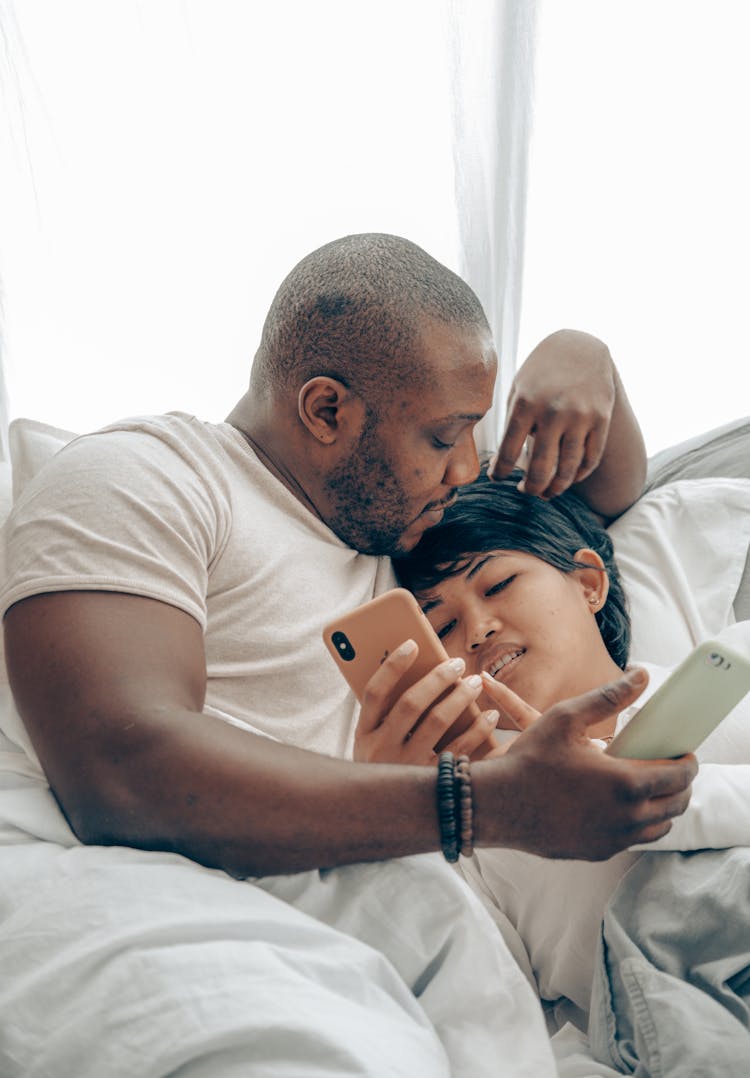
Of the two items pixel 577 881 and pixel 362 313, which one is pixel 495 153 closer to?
pixel 362 313

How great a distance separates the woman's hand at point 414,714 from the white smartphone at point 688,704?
0.15 meters

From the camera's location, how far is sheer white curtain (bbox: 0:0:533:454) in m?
1.61

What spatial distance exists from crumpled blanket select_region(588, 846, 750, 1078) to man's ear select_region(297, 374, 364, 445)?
1.99ft

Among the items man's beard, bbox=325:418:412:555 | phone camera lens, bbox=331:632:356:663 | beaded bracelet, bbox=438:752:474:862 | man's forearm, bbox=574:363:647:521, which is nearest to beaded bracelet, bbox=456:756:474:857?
beaded bracelet, bbox=438:752:474:862

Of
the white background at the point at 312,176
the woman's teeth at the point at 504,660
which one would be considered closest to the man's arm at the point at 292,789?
the woman's teeth at the point at 504,660

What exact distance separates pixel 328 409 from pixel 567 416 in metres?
0.34

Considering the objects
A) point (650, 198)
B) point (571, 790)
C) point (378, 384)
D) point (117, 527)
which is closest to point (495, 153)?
point (650, 198)

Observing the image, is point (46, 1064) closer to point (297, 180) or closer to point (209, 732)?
point (209, 732)

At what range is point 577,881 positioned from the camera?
976 mm

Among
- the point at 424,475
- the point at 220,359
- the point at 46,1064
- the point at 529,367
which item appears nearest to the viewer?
the point at 46,1064

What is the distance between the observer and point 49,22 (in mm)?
1639

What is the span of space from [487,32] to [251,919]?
1.35 meters

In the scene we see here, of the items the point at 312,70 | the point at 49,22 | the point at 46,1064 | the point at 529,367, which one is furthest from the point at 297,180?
the point at 46,1064

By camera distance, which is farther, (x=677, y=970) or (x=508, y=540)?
(x=508, y=540)
